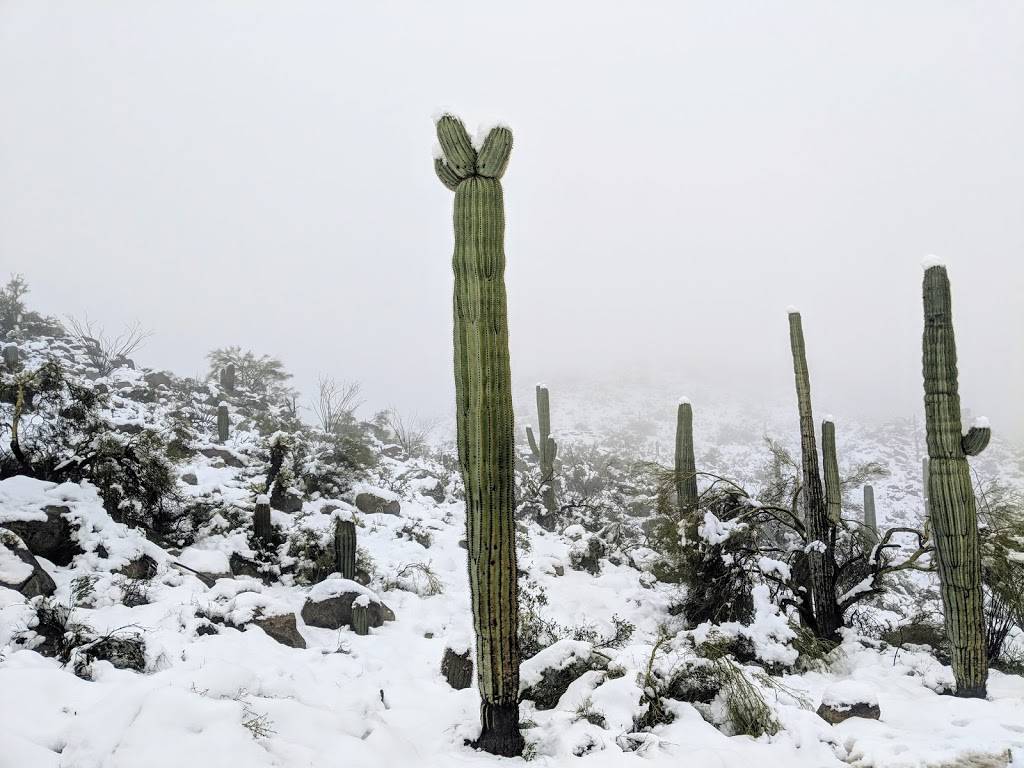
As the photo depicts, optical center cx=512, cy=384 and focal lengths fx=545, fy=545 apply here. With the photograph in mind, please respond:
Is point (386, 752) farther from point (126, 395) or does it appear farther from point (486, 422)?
point (126, 395)

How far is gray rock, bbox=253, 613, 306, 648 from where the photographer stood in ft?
22.2

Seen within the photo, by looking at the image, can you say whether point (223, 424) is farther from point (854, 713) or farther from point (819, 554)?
point (854, 713)

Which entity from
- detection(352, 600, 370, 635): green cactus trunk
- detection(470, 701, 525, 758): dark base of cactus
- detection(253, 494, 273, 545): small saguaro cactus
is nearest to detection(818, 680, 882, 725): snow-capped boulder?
detection(470, 701, 525, 758): dark base of cactus

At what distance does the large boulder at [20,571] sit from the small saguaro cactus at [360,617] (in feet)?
11.7

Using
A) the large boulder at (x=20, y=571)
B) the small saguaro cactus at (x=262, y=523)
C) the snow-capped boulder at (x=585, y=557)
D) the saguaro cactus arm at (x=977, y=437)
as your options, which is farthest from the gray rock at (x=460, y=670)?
the snow-capped boulder at (x=585, y=557)

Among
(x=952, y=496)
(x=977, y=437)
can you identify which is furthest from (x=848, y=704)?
(x=977, y=437)

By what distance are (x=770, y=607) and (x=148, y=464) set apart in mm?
10329

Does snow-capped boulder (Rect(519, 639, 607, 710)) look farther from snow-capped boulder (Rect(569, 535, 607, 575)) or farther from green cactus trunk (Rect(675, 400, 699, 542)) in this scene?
snow-capped boulder (Rect(569, 535, 607, 575))

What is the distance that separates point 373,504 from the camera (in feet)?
45.5

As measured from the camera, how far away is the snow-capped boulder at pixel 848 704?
4.61 meters

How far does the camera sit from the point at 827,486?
10.2 m

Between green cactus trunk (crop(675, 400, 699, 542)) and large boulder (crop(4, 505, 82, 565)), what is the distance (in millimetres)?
8976

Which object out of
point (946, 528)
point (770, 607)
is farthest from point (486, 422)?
point (770, 607)

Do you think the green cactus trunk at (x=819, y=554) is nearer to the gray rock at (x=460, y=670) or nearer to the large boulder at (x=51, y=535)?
the gray rock at (x=460, y=670)
